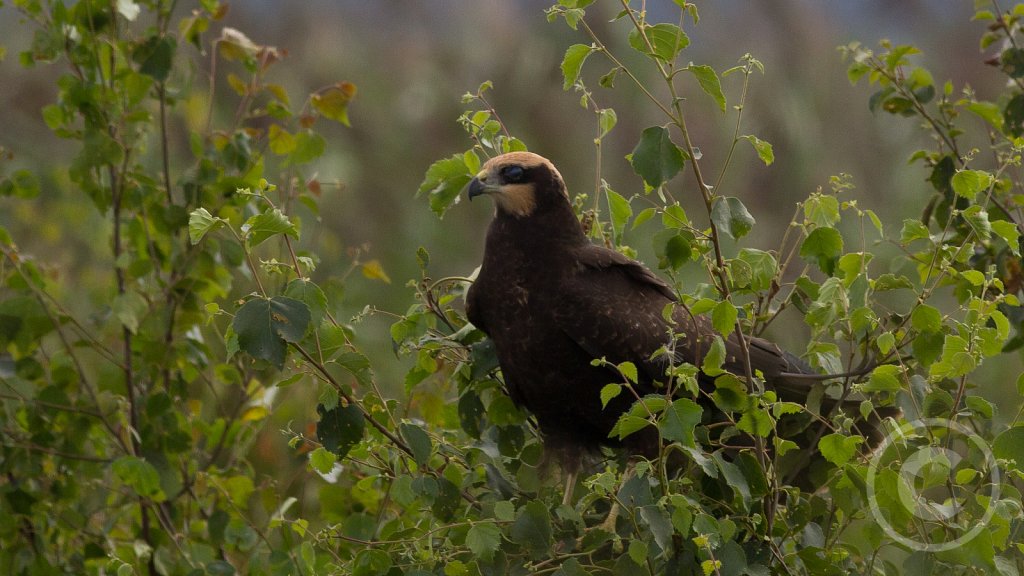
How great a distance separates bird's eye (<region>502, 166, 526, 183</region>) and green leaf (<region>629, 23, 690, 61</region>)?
41.9 inches

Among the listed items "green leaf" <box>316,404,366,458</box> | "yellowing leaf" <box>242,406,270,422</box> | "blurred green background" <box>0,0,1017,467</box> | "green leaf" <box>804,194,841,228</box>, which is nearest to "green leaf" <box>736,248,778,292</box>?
"green leaf" <box>804,194,841,228</box>

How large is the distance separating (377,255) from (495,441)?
21.9ft

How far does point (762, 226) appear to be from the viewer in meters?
9.60

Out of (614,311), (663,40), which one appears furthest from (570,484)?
(663,40)

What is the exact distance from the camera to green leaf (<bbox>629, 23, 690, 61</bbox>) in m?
2.31

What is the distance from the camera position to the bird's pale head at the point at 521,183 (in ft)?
10.9

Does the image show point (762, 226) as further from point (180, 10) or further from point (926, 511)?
point (926, 511)

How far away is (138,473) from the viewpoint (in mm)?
Result: 3451

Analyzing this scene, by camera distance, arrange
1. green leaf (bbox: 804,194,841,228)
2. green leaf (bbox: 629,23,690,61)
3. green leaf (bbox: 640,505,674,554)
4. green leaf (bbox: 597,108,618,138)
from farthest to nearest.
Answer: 1. green leaf (bbox: 597,108,618,138)
2. green leaf (bbox: 804,194,841,228)
3. green leaf (bbox: 629,23,690,61)
4. green leaf (bbox: 640,505,674,554)

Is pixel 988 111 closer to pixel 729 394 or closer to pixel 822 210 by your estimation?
pixel 822 210

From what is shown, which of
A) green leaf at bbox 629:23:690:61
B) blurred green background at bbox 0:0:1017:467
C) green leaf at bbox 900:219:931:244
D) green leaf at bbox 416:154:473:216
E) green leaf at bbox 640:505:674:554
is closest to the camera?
green leaf at bbox 640:505:674:554

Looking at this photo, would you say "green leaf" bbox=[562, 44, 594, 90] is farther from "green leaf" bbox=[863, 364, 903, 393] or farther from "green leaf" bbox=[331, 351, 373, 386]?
"green leaf" bbox=[863, 364, 903, 393]

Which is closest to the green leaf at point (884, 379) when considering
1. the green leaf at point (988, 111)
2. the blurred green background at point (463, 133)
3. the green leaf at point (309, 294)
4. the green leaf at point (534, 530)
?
the green leaf at point (534, 530)

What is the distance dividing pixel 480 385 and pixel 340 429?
742 millimetres
